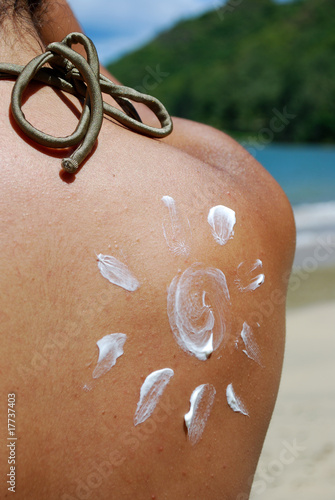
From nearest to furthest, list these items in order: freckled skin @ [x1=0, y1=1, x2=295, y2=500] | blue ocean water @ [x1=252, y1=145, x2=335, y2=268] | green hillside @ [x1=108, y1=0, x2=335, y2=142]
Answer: freckled skin @ [x1=0, y1=1, x2=295, y2=500] < blue ocean water @ [x1=252, y1=145, x2=335, y2=268] < green hillside @ [x1=108, y1=0, x2=335, y2=142]

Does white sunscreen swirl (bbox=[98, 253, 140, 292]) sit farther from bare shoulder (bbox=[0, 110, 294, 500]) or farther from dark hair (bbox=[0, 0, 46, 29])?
dark hair (bbox=[0, 0, 46, 29])

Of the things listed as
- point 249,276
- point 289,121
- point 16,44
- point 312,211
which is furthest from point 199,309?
point 289,121

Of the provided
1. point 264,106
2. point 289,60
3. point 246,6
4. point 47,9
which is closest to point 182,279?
point 47,9

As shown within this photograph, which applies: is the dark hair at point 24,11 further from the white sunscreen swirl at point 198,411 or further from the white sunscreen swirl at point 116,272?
the white sunscreen swirl at point 198,411

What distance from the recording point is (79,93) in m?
0.94

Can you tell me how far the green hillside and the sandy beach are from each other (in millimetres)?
24939

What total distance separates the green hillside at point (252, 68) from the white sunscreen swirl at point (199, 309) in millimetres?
27420

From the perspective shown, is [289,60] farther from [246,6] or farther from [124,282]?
[124,282]

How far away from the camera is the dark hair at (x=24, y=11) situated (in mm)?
913

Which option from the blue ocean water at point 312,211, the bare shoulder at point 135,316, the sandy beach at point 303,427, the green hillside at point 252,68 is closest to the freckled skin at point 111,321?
the bare shoulder at point 135,316

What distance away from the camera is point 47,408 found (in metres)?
0.74

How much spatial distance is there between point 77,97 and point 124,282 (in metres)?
0.35

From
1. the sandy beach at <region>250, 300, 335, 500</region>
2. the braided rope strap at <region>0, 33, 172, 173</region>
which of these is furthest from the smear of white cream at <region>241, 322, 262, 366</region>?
the sandy beach at <region>250, 300, 335, 500</region>

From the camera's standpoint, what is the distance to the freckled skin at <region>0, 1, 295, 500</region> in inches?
28.9
